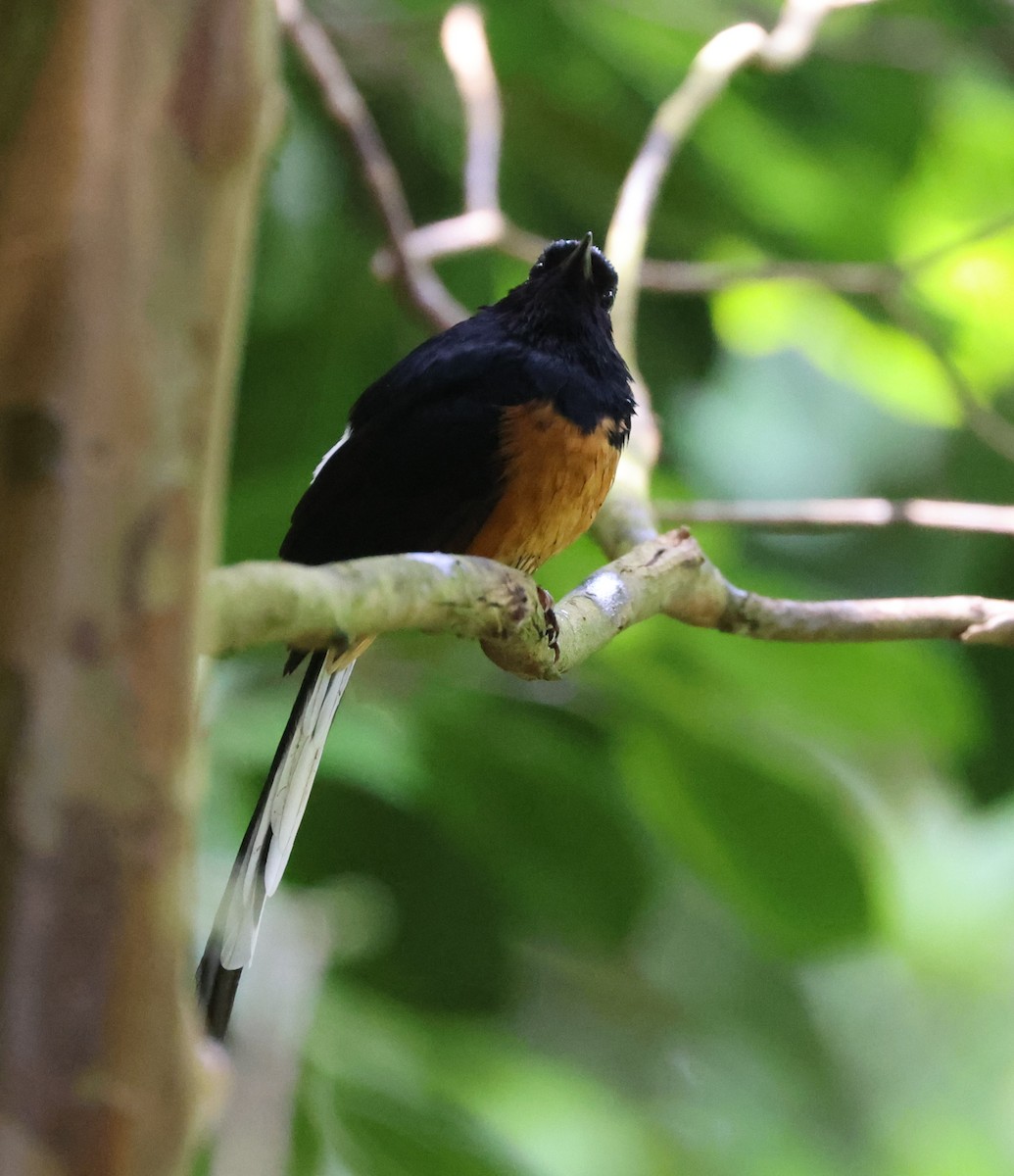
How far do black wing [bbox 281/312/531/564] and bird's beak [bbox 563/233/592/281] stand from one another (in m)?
0.39

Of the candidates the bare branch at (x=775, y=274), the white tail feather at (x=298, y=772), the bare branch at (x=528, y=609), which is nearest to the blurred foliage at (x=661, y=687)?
the bare branch at (x=775, y=274)

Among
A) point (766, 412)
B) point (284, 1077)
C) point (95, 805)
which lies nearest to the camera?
point (95, 805)

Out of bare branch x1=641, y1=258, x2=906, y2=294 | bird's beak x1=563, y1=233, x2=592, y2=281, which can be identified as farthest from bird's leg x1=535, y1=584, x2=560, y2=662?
bare branch x1=641, y1=258, x2=906, y2=294

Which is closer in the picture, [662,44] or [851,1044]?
[662,44]

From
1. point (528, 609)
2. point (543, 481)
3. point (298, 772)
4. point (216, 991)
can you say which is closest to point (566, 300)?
point (543, 481)

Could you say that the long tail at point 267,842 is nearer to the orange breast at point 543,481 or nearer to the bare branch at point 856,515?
the orange breast at point 543,481

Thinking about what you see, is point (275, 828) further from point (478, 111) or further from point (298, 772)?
point (478, 111)

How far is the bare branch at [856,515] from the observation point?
2180 mm

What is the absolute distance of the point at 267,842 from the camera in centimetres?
192

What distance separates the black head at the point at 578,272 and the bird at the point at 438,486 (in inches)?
12.2

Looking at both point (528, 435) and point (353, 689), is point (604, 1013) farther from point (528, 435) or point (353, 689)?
point (528, 435)

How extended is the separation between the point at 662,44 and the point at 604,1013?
229 centimetres

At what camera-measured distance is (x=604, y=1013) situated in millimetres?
3592

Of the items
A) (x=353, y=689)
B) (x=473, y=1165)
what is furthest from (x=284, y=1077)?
(x=353, y=689)
